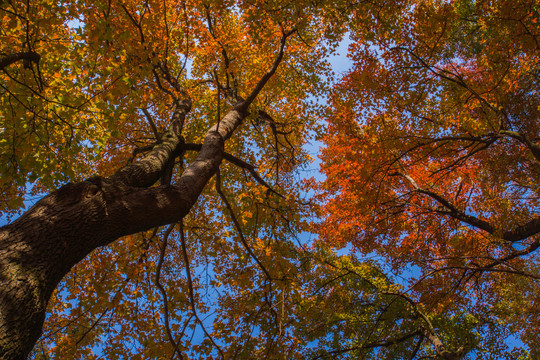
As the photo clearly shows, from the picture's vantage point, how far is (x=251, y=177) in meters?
6.69

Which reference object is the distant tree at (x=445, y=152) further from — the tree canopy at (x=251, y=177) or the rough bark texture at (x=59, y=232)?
the rough bark texture at (x=59, y=232)

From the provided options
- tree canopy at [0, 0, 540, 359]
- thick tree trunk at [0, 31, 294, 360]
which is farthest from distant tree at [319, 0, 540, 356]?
thick tree trunk at [0, 31, 294, 360]

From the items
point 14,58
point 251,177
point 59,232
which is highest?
point 251,177

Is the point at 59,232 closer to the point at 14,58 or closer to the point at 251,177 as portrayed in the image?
the point at 14,58

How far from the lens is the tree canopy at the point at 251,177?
2.71 m

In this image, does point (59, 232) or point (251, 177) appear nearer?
point (59, 232)

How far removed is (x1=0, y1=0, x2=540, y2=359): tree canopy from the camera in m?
2.71

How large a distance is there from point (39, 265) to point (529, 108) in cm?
980

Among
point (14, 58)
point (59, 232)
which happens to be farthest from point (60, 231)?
point (14, 58)

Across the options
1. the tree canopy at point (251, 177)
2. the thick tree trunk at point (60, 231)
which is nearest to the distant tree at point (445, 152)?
the tree canopy at point (251, 177)

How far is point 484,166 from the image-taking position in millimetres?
7309

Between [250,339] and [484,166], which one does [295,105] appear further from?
[250,339]

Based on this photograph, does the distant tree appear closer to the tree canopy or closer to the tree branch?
the tree canopy

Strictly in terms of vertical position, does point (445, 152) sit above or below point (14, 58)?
above
